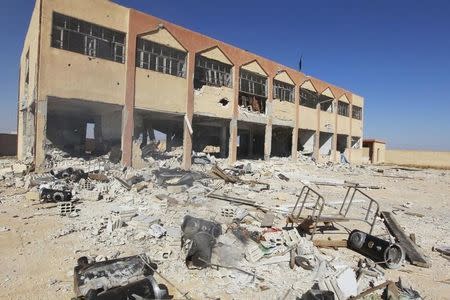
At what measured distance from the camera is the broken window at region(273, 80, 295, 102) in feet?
81.8

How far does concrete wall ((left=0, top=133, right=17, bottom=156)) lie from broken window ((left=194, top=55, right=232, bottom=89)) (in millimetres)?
17933

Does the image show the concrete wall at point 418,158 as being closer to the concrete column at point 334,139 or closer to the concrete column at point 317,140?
the concrete column at point 334,139

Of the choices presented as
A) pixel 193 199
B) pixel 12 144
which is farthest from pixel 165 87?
pixel 12 144

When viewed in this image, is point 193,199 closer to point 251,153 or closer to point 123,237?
point 123,237

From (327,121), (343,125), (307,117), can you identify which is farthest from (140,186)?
(343,125)

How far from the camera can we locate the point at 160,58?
680 inches

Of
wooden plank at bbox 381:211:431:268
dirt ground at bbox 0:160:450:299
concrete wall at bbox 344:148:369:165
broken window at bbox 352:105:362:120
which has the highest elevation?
broken window at bbox 352:105:362:120

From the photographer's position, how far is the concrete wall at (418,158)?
39219 mm

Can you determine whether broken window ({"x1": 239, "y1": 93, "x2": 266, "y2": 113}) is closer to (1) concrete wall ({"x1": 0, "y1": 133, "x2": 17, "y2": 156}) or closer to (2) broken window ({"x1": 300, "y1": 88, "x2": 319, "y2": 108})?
(2) broken window ({"x1": 300, "y1": 88, "x2": 319, "y2": 108})

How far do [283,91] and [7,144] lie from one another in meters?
22.9

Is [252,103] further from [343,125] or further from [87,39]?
[343,125]

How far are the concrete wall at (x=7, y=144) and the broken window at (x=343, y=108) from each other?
97.7 ft

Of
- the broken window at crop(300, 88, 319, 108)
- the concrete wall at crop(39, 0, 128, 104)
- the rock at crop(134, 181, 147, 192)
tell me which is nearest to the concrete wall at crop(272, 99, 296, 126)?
the broken window at crop(300, 88, 319, 108)

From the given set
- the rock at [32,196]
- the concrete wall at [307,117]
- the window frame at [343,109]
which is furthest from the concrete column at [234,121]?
the window frame at [343,109]
